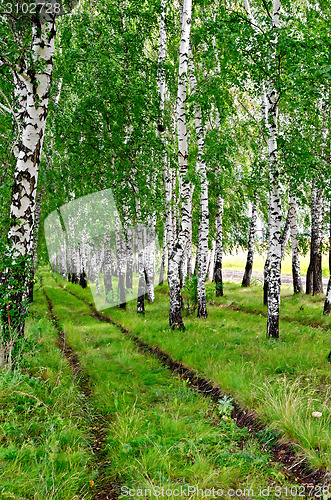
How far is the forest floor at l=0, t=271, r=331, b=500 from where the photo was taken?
339 cm

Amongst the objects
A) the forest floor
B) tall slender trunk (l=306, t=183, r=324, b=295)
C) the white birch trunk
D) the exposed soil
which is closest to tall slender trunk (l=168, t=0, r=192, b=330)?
the forest floor

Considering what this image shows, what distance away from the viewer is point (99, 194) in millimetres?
16406

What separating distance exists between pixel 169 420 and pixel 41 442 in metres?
1.68

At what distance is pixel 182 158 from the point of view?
31.9 feet

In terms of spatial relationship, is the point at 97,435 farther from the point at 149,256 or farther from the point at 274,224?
the point at 149,256

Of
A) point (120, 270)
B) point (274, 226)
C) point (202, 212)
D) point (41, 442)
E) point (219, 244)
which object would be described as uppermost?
point (202, 212)

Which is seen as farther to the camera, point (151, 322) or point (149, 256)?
point (149, 256)

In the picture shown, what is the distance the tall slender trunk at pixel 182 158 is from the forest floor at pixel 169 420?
1.89m

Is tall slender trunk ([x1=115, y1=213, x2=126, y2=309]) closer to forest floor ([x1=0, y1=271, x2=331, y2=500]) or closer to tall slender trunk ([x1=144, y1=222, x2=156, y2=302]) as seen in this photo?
tall slender trunk ([x1=144, y1=222, x2=156, y2=302])

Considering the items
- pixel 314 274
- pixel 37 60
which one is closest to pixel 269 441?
pixel 37 60

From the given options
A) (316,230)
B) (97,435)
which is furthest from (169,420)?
(316,230)

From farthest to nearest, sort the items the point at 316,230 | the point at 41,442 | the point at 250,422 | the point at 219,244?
1. the point at 219,244
2. the point at 316,230
3. the point at 250,422
4. the point at 41,442

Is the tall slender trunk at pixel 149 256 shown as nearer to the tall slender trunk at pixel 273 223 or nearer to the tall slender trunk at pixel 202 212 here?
the tall slender trunk at pixel 202 212

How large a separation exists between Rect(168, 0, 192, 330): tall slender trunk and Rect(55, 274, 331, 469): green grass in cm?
91
